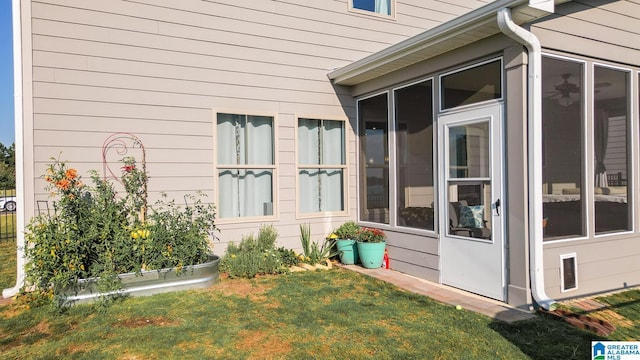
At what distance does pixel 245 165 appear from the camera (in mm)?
5742

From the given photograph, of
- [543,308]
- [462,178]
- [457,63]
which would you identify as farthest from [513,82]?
[543,308]

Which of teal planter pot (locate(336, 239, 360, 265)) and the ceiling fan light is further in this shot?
teal planter pot (locate(336, 239, 360, 265))

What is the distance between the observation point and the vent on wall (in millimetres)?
4047

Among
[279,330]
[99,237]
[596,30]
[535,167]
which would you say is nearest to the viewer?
[279,330]

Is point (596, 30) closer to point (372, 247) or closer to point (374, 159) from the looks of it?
point (374, 159)

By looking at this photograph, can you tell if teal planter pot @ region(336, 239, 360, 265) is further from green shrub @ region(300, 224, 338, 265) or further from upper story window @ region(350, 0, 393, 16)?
upper story window @ region(350, 0, 393, 16)

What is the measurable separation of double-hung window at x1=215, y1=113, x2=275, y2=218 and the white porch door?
8.05 feet

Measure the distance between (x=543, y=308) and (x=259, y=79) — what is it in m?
4.39

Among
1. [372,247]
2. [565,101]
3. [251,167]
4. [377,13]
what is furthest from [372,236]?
[377,13]

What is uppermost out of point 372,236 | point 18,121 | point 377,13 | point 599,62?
point 377,13

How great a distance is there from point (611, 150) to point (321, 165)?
3.64 m

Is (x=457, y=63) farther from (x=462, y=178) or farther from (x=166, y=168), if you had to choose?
(x=166, y=168)

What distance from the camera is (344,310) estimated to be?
3.87 m
